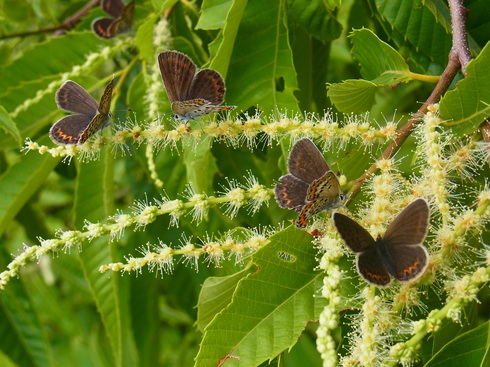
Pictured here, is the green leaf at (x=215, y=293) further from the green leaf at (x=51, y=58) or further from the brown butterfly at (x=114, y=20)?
the green leaf at (x=51, y=58)

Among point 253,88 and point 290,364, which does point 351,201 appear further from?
point 290,364

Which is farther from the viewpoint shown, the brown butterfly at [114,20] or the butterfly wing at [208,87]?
the brown butterfly at [114,20]

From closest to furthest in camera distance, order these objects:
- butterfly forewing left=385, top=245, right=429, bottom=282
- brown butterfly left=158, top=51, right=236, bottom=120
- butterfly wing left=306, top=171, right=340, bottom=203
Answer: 1. butterfly forewing left=385, top=245, right=429, bottom=282
2. butterfly wing left=306, top=171, right=340, bottom=203
3. brown butterfly left=158, top=51, right=236, bottom=120

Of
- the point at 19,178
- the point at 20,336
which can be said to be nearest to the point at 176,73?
the point at 19,178

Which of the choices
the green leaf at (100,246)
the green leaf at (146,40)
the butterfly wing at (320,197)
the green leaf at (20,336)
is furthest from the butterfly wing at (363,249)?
the green leaf at (20,336)

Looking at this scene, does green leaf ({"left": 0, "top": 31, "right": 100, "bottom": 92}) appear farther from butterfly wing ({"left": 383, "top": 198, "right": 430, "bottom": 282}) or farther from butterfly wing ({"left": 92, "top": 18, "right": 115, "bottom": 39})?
butterfly wing ({"left": 383, "top": 198, "right": 430, "bottom": 282})

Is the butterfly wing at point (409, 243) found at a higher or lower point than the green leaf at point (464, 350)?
higher

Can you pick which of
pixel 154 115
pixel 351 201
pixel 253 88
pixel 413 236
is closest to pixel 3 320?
pixel 154 115

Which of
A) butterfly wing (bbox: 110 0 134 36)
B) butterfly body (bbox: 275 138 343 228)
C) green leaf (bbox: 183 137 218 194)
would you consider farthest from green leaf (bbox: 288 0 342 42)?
butterfly body (bbox: 275 138 343 228)
